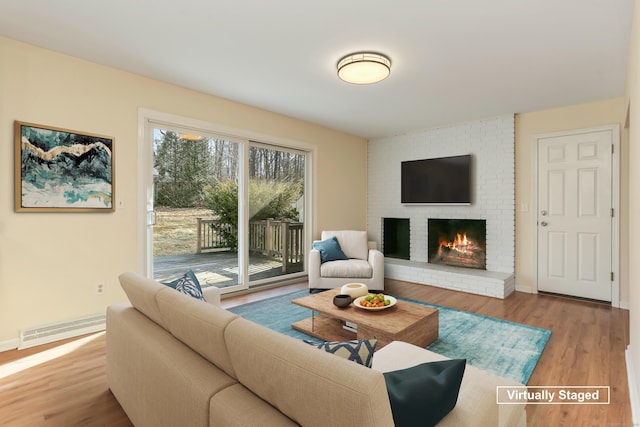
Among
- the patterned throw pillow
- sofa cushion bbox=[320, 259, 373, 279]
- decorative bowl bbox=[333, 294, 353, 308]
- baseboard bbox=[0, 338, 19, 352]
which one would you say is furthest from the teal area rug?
baseboard bbox=[0, 338, 19, 352]

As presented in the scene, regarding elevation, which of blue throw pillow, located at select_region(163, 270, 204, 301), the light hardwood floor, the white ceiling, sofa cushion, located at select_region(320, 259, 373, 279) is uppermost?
the white ceiling

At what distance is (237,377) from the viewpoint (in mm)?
1116

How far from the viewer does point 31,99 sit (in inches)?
104

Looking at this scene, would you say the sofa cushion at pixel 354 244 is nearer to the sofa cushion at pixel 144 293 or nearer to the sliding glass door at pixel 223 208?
the sliding glass door at pixel 223 208

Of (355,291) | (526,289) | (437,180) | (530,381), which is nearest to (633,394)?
(530,381)

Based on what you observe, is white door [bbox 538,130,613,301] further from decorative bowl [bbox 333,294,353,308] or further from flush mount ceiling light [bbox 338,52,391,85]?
decorative bowl [bbox 333,294,353,308]

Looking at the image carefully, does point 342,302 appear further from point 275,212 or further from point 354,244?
point 275,212

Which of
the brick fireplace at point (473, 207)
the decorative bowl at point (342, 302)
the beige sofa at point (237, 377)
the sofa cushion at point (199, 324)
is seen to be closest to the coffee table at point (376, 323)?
the decorative bowl at point (342, 302)

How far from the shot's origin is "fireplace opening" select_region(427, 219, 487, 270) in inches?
186

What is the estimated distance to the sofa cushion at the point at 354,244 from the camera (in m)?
A: 4.61

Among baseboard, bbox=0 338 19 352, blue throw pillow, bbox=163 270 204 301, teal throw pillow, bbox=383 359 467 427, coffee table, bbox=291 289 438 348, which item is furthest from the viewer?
baseboard, bbox=0 338 19 352

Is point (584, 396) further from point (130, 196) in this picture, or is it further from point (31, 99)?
point (31, 99)

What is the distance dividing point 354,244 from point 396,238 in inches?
53.2

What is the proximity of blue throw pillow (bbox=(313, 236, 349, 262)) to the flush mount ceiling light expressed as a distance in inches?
89.2
